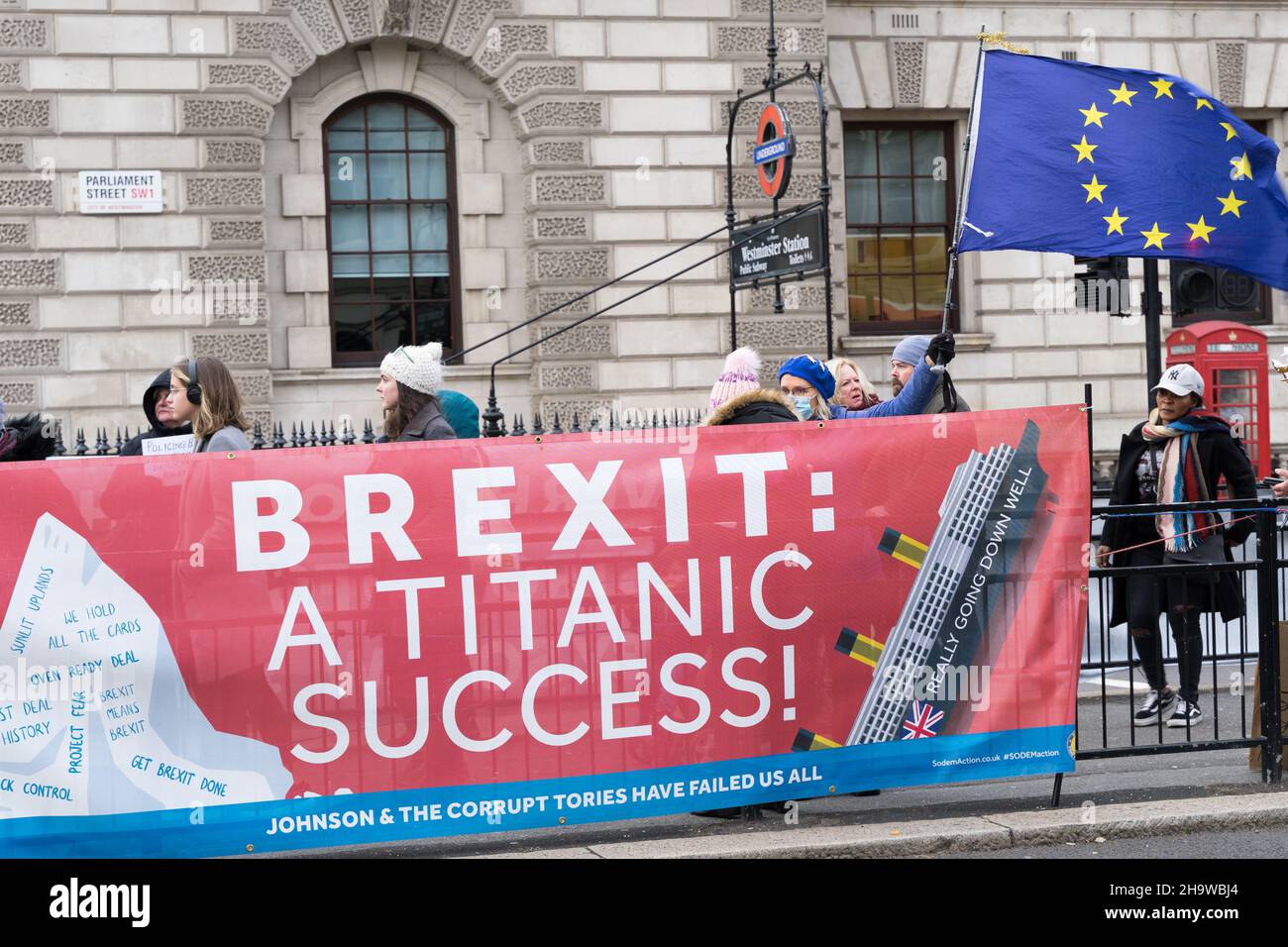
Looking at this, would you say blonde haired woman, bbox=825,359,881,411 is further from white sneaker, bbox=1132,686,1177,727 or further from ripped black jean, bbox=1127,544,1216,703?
white sneaker, bbox=1132,686,1177,727

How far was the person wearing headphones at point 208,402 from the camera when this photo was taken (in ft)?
23.4

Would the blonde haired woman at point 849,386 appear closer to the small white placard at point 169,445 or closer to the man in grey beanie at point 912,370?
the man in grey beanie at point 912,370

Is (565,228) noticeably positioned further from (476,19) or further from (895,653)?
(895,653)

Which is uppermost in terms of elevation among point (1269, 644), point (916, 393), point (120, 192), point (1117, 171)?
point (120, 192)

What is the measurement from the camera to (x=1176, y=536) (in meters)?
8.00

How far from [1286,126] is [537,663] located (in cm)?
1635

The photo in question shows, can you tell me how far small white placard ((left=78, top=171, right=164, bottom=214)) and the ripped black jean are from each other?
11.6 metres

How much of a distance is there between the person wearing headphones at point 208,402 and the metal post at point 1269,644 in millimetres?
4347

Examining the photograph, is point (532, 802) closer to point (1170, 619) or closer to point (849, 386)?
point (1170, 619)

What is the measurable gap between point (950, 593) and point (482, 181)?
11.8 m

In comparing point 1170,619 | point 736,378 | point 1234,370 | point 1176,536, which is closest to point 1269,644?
point 1170,619

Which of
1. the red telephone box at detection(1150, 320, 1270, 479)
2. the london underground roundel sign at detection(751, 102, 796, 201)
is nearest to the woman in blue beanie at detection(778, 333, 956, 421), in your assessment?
the london underground roundel sign at detection(751, 102, 796, 201)

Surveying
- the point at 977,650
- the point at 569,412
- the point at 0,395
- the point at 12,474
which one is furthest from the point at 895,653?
the point at 0,395

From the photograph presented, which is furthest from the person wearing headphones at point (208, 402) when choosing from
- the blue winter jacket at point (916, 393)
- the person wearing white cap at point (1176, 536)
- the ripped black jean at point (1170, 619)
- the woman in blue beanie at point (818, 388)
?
the ripped black jean at point (1170, 619)
